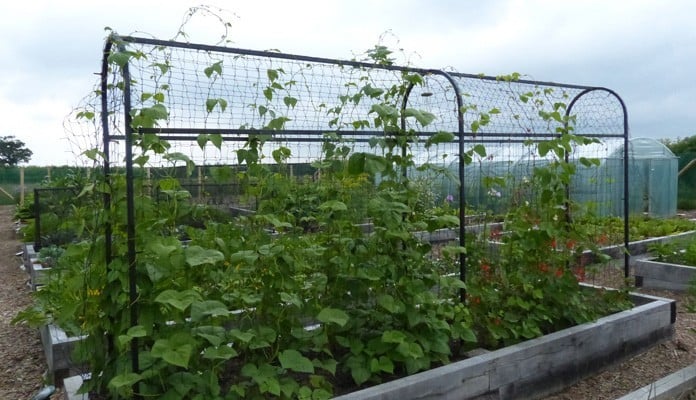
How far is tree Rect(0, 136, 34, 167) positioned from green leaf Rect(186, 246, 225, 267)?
1555 inches

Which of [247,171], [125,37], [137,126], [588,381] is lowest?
[588,381]

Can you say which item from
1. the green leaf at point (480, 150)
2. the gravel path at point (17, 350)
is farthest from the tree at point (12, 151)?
the green leaf at point (480, 150)

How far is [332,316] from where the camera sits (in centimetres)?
310

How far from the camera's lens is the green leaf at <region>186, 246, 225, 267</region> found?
2676mm

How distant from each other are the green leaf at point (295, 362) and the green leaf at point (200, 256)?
2.07 feet

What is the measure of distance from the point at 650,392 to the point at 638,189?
11.8m

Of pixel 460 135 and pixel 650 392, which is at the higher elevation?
pixel 460 135

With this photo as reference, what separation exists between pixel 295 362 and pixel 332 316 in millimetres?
334

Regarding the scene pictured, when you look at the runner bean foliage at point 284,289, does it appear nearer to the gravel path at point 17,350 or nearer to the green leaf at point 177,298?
the green leaf at point 177,298

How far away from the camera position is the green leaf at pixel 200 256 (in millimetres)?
2676

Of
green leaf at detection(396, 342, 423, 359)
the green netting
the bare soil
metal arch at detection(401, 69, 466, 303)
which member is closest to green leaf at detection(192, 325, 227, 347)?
green leaf at detection(396, 342, 423, 359)

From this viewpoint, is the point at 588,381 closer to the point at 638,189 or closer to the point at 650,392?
the point at 650,392

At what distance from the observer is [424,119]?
11.0 ft

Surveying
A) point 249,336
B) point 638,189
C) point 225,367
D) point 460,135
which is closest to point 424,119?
point 460,135
